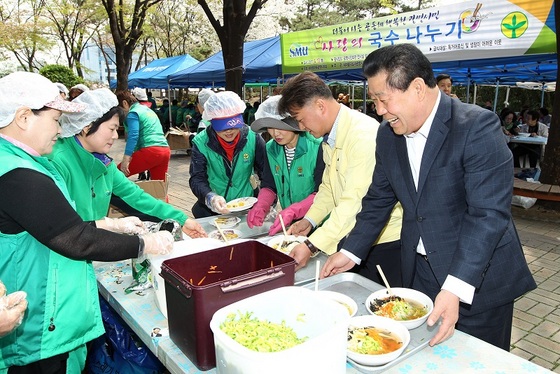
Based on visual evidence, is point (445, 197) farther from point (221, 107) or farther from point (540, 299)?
point (540, 299)

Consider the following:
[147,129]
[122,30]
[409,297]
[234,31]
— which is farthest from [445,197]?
[122,30]

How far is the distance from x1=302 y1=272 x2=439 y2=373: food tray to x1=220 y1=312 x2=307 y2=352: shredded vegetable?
1.10ft

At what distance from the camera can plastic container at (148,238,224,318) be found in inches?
63.4

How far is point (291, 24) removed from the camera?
2806 centimetres

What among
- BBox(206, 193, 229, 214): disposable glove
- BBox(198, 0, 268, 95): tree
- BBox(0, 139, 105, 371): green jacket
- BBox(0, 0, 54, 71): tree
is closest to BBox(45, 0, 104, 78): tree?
BBox(0, 0, 54, 71): tree

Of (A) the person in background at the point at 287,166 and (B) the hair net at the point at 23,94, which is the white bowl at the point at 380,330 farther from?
(B) the hair net at the point at 23,94

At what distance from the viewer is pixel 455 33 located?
5906 millimetres

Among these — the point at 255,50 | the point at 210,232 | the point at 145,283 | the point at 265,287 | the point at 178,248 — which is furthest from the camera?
the point at 255,50

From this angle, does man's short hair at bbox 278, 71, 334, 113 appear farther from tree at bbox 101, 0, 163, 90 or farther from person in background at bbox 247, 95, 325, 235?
tree at bbox 101, 0, 163, 90

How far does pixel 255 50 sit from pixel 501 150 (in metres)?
9.90

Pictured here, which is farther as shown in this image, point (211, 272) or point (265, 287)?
point (211, 272)

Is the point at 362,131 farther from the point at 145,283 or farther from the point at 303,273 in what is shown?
the point at 145,283

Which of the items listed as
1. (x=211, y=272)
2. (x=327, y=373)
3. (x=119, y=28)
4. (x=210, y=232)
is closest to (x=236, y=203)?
(x=210, y=232)

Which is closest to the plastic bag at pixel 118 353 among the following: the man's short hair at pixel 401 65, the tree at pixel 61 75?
the man's short hair at pixel 401 65
